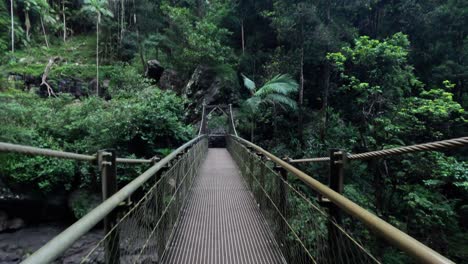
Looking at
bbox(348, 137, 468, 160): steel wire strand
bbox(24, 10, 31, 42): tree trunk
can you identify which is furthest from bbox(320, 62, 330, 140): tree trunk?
bbox(24, 10, 31, 42): tree trunk

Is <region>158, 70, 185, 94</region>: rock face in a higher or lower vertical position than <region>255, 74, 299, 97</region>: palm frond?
higher

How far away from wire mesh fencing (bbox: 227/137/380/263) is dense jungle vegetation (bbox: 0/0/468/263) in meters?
5.09

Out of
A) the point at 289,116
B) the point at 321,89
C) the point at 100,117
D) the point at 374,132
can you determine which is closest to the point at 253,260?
the point at 100,117

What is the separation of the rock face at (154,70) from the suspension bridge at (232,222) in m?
14.2

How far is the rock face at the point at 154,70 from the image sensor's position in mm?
17297

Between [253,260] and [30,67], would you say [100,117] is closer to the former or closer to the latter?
[253,260]

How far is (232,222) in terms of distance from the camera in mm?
3166

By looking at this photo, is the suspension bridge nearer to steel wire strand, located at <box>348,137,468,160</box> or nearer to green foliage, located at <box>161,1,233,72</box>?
steel wire strand, located at <box>348,137,468,160</box>

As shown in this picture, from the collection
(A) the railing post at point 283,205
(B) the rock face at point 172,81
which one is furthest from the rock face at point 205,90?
(A) the railing post at point 283,205

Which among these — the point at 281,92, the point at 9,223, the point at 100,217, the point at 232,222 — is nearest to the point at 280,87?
the point at 281,92

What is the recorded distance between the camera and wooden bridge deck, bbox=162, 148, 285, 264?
91.4 inches

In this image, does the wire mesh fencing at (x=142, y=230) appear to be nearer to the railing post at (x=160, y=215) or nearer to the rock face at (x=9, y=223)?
the railing post at (x=160, y=215)

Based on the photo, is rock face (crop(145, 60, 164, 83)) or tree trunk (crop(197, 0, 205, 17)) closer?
rock face (crop(145, 60, 164, 83))

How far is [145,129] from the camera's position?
7684 millimetres
